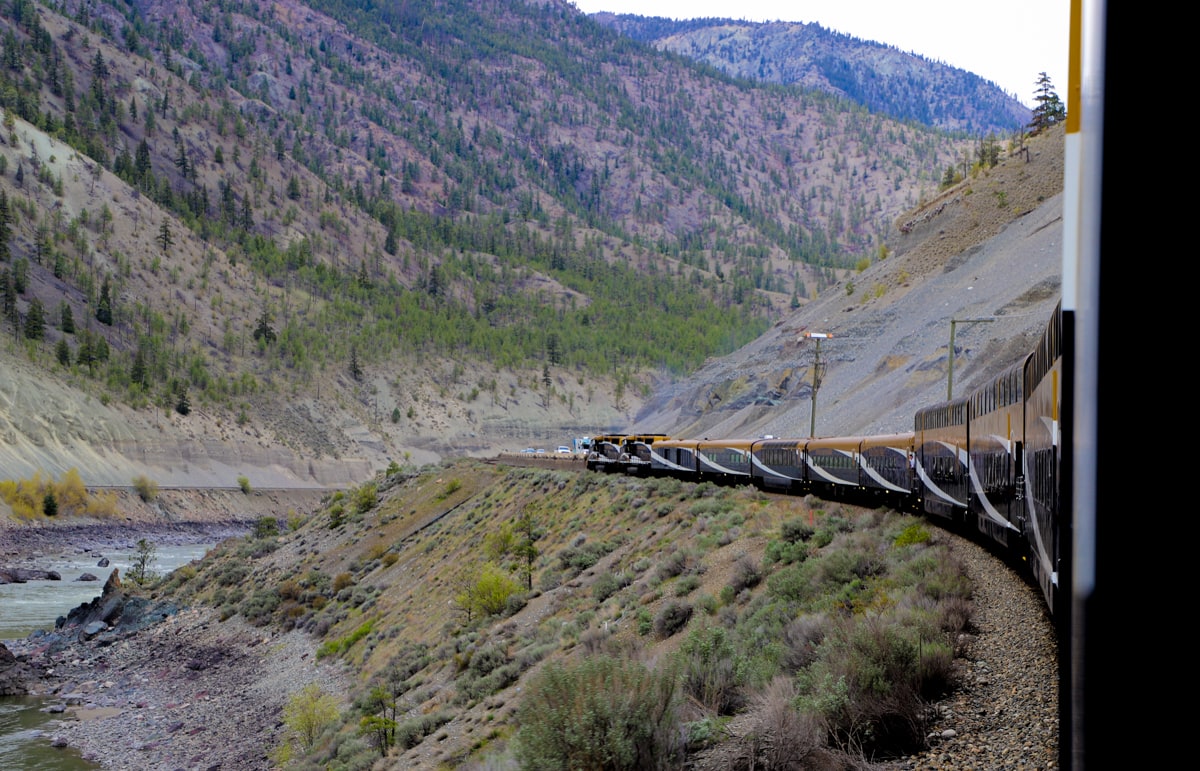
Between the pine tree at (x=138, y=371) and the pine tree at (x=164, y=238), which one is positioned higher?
the pine tree at (x=164, y=238)

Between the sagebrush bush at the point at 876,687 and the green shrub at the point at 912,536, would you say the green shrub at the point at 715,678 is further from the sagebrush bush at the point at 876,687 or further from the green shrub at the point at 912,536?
the green shrub at the point at 912,536

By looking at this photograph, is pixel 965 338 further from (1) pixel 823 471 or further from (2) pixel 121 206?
(2) pixel 121 206

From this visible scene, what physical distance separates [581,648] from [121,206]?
149m

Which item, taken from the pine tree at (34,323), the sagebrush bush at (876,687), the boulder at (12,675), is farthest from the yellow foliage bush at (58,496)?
the sagebrush bush at (876,687)

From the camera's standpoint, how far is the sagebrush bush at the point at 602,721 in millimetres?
10719

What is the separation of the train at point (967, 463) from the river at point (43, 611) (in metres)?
23.2

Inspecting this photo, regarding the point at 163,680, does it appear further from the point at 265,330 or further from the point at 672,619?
the point at 265,330

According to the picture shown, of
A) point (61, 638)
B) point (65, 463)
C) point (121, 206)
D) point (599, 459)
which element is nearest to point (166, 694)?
point (61, 638)

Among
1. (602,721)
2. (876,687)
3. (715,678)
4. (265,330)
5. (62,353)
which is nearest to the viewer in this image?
(876,687)

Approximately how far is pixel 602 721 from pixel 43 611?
62.2 m

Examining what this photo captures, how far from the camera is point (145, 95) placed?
197250 millimetres

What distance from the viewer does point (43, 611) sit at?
6322 cm

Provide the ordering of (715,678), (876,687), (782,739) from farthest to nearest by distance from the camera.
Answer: (715,678)
(876,687)
(782,739)

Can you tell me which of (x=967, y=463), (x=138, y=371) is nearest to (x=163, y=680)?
(x=967, y=463)
